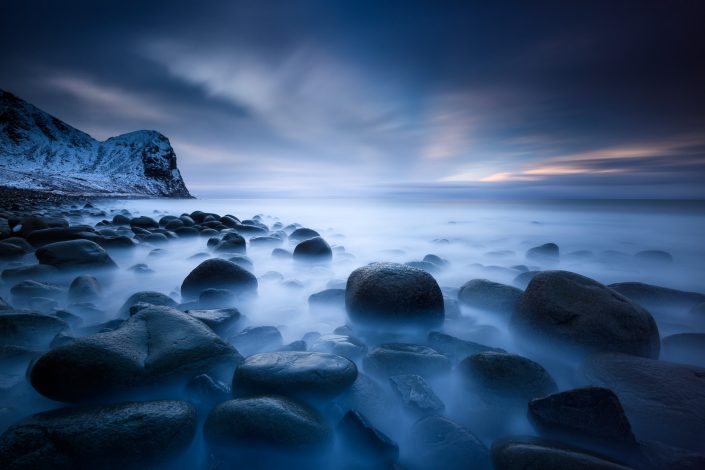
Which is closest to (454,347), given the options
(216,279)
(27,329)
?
(216,279)

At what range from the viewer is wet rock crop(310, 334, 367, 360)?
7.55ft

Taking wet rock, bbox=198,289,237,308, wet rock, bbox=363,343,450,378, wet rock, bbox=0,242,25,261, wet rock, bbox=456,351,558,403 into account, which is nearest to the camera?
wet rock, bbox=456,351,558,403

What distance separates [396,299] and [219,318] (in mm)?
1452

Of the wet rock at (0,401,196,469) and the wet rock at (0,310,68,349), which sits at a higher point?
the wet rock at (0,310,68,349)

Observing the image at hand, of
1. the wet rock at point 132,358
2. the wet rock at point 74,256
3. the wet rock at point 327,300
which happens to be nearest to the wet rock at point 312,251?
the wet rock at point 327,300

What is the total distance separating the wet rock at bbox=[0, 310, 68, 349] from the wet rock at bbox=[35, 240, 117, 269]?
231cm

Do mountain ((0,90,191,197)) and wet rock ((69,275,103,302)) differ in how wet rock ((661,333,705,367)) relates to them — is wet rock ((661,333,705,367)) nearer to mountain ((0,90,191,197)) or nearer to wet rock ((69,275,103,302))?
wet rock ((69,275,103,302))

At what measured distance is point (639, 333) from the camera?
2.19 metres

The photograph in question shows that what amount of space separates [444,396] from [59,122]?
4267 inches

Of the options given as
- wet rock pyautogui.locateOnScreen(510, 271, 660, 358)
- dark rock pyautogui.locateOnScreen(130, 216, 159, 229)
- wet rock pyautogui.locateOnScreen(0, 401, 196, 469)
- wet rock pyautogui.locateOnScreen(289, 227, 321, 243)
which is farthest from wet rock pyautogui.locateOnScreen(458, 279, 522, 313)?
dark rock pyautogui.locateOnScreen(130, 216, 159, 229)

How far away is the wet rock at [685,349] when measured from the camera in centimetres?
235

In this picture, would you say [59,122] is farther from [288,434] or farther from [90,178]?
[288,434]

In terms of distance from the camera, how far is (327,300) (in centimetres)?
351

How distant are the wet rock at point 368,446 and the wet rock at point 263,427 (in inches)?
4.8
